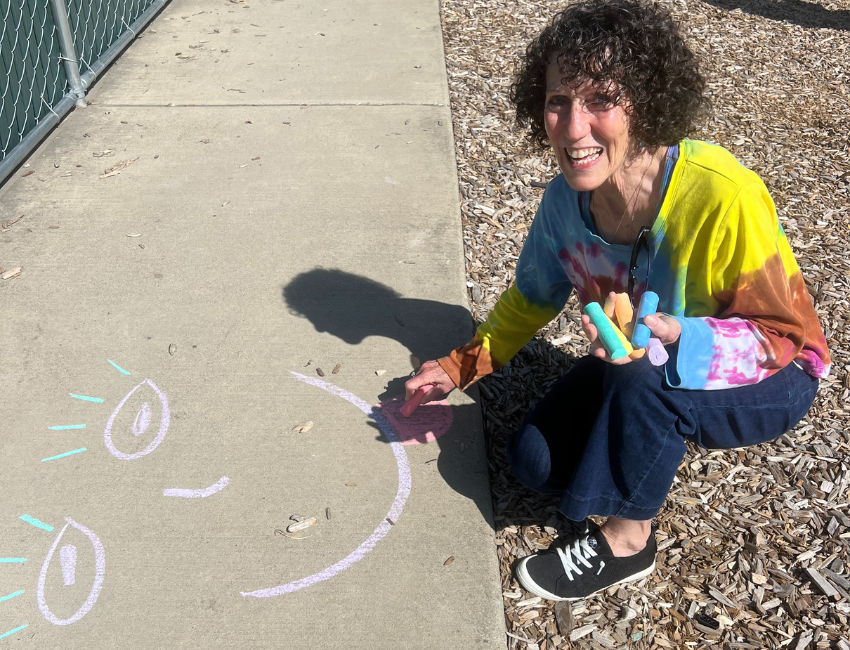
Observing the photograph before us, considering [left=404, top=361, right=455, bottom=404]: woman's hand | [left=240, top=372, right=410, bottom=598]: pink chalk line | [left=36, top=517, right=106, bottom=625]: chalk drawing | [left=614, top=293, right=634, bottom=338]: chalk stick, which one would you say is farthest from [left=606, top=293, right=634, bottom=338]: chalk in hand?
[left=36, top=517, right=106, bottom=625]: chalk drawing

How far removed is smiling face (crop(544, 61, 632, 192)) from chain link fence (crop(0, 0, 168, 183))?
289 centimetres

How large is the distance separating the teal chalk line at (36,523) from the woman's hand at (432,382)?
43.9 inches

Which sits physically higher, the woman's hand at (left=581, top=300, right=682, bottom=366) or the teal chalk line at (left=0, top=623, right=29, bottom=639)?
the woman's hand at (left=581, top=300, right=682, bottom=366)

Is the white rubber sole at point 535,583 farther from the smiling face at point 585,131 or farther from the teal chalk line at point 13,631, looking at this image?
the teal chalk line at point 13,631

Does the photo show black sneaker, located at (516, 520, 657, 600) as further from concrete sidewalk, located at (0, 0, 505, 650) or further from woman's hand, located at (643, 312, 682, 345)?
woman's hand, located at (643, 312, 682, 345)

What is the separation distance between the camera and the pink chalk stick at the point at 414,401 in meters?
2.51

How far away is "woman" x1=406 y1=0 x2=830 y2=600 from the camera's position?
1831 mm

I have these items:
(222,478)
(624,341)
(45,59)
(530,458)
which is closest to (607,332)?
(624,341)

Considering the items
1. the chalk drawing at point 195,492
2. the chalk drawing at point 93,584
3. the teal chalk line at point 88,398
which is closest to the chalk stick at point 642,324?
the chalk drawing at point 195,492

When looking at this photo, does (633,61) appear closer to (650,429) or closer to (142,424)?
(650,429)

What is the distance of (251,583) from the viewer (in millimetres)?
2129

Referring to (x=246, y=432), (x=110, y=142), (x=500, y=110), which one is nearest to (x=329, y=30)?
(x=500, y=110)

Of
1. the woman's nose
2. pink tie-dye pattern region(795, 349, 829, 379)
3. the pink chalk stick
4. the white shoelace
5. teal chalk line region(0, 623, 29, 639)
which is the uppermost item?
the woman's nose

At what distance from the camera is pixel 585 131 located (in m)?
1.86
